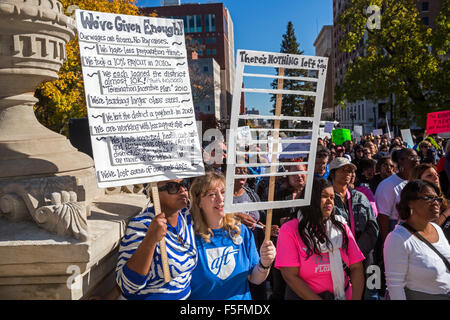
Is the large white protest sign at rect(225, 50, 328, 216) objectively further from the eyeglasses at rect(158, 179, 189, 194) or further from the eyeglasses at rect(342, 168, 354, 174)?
the eyeglasses at rect(342, 168, 354, 174)

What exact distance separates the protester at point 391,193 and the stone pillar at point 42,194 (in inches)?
120

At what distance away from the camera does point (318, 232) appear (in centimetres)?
282

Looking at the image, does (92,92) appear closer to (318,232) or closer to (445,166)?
(318,232)

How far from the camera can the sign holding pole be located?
2121 millimetres

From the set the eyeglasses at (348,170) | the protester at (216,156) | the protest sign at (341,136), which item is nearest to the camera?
the eyeglasses at (348,170)

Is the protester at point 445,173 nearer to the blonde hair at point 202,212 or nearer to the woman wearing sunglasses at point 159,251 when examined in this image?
the blonde hair at point 202,212

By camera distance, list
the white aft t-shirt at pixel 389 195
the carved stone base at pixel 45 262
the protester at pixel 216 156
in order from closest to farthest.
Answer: the carved stone base at pixel 45 262 < the white aft t-shirt at pixel 389 195 < the protester at pixel 216 156

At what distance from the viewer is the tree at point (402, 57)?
17.6m

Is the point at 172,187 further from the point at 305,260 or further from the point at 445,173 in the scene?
the point at 445,173

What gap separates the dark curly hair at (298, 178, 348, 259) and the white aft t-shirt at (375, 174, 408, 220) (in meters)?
2.06

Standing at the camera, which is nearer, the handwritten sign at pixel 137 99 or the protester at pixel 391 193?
the handwritten sign at pixel 137 99

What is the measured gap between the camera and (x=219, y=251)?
99.7 inches

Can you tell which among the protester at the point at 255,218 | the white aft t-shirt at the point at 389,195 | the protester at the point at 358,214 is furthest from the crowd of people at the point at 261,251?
the white aft t-shirt at the point at 389,195
